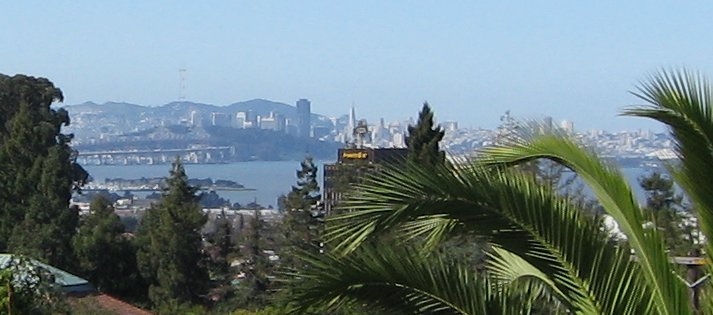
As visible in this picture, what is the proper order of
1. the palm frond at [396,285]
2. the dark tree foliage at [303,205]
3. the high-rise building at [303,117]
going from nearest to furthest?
the palm frond at [396,285], the dark tree foliage at [303,205], the high-rise building at [303,117]

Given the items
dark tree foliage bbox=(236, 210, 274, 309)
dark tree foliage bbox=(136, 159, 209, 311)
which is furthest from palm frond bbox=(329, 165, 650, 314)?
dark tree foliage bbox=(136, 159, 209, 311)

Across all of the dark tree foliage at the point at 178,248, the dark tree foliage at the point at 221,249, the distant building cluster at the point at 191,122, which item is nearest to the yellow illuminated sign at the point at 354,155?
the dark tree foliage at the point at 221,249

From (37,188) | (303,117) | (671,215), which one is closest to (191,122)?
(303,117)

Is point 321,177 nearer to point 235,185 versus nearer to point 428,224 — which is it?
point 428,224

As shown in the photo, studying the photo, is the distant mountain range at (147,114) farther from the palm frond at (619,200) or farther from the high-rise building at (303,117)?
the palm frond at (619,200)

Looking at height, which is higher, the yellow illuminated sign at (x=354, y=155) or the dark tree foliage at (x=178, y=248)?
the yellow illuminated sign at (x=354, y=155)

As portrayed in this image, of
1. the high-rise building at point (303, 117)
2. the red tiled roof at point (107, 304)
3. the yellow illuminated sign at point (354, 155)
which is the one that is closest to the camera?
the red tiled roof at point (107, 304)

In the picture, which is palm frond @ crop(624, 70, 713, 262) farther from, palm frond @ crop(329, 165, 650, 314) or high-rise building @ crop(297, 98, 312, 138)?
high-rise building @ crop(297, 98, 312, 138)
